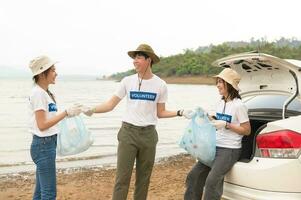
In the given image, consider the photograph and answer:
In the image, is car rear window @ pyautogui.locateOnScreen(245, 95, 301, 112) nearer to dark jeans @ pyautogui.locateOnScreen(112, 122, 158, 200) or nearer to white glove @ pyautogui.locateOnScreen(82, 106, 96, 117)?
dark jeans @ pyautogui.locateOnScreen(112, 122, 158, 200)

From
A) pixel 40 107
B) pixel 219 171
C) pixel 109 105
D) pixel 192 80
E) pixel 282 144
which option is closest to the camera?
pixel 282 144

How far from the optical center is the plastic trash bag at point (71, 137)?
4371mm

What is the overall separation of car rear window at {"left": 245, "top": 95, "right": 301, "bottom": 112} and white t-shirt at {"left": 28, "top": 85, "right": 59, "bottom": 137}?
2.04 metres

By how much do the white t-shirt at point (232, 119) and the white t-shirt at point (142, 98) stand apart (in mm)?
662

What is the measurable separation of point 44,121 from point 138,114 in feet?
3.03

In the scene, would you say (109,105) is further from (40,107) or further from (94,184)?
(94,184)

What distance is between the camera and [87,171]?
8680 millimetres

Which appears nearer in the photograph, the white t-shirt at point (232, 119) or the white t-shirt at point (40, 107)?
the white t-shirt at point (40, 107)

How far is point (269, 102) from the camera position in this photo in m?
4.62

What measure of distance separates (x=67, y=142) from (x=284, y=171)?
204cm

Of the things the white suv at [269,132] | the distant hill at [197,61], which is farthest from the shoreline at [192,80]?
the white suv at [269,132]

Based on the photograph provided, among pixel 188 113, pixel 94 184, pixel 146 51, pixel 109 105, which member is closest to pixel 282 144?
pixel 188 113

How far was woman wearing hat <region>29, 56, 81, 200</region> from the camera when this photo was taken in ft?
12.9

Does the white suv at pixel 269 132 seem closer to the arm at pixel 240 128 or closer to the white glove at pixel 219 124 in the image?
the arm at pixel 240 128
